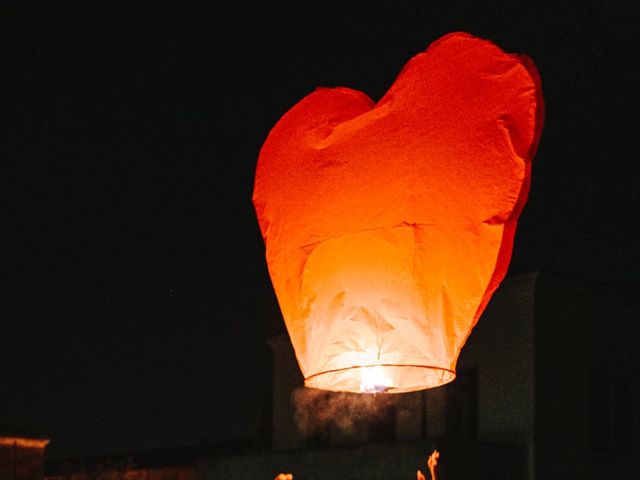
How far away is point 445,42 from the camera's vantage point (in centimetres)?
322

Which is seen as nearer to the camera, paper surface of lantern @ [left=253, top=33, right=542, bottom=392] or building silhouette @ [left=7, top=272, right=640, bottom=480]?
paper surface of lantern @ [left=253, top=33, right=542, bottom=392]

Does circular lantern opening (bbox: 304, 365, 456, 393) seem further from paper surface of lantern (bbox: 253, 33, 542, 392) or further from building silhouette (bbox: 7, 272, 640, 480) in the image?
building silhouette (bbox: 7, 272, 640, 480)

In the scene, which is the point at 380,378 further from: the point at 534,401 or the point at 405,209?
the point at 534,401

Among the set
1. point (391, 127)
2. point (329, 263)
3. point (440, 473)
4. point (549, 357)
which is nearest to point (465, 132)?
point (391, 127)

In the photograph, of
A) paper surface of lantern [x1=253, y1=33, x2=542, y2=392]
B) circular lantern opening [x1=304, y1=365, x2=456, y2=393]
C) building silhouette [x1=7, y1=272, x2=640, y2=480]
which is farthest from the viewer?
building silhouette [x1=7, y1=272, x2=640, y2=480]

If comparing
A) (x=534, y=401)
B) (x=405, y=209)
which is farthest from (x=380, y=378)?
(x=534, y=401)

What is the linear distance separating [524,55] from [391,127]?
0.43 metres

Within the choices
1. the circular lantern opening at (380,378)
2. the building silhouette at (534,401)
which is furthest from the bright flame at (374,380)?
the building silhouette at (534,401)

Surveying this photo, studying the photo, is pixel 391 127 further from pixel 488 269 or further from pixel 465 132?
pixel 488 269

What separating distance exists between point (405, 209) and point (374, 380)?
0.60 metres

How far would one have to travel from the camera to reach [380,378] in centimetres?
346

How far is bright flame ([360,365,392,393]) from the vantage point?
3446 mm

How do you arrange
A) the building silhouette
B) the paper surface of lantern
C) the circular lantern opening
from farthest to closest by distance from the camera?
the building silhouette, the circular lantern opening, the paper surface of lantern

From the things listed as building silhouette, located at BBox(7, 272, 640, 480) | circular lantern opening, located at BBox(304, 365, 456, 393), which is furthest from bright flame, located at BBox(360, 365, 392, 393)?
building silhouette, located at BBox(7, 272, 640, 480)
